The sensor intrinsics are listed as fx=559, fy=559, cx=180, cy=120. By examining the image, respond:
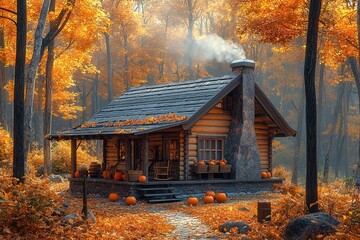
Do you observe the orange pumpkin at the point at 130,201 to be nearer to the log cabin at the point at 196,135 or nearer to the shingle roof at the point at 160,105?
the log cabin at the point at 196,135

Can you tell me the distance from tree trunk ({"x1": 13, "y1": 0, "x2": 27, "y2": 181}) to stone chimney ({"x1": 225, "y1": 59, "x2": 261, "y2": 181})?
10.9 m

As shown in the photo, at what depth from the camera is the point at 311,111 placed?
13250 mm

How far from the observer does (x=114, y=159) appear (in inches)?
1030

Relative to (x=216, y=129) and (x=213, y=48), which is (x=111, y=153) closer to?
(x=216, y=129)

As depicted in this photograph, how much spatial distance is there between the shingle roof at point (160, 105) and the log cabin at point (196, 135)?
0.04 meters

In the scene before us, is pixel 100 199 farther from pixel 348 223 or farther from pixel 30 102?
pixel 348 223

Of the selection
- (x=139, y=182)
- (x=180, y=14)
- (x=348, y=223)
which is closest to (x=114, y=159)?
(x=139, y=182)

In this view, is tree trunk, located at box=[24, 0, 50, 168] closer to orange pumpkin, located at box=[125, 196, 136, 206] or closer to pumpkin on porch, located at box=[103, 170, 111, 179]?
pumpkin on porch, located at box=[103, 170, 111, 179]

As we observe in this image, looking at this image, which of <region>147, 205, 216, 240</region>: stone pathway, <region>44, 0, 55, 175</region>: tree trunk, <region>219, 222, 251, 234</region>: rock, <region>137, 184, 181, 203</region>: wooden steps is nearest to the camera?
<region>147, 205, 216, 240</region>: stone pathway

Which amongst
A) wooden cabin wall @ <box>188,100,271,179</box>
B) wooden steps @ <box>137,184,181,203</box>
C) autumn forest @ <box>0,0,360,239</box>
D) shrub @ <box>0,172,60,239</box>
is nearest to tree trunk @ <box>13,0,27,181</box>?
autumn forest @ <box>0,0,360,239</box>

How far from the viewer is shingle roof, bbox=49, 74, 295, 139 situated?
876 inches

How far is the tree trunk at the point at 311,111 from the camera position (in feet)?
43.5

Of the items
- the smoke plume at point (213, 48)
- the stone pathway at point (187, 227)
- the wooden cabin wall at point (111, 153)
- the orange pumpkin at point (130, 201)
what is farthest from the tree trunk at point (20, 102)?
the smoke plume at point (213, 48)

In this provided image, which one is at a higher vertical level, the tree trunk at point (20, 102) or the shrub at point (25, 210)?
the tree trunk at point (20, 102)
